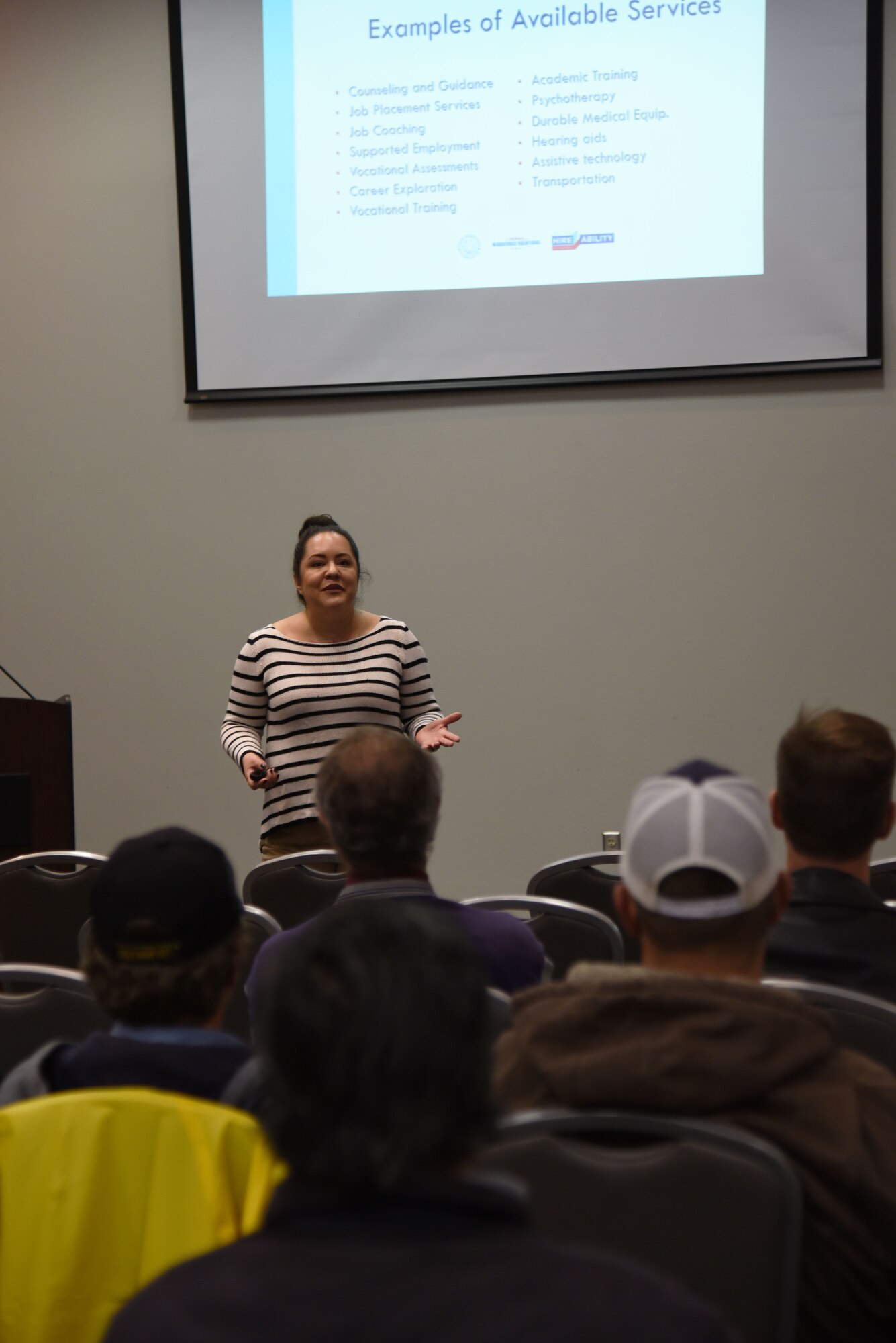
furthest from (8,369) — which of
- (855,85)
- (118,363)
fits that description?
(855,85)

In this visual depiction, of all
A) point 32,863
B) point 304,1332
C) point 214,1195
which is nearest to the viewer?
point 304,1332

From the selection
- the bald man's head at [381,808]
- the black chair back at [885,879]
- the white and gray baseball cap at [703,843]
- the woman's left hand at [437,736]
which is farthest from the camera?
the woman's left hand at [437,736]

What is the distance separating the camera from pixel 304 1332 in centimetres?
68

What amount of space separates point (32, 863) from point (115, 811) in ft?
8.03

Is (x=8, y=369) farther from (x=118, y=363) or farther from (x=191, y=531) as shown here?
(x=191, y=531)

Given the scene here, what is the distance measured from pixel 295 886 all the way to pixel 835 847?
1160mm

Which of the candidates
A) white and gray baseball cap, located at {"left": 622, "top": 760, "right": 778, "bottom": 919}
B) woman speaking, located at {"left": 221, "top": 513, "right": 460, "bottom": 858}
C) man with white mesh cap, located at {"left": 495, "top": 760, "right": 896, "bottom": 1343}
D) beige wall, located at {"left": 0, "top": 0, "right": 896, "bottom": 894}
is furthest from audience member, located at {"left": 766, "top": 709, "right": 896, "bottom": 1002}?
beige wall, located at {"left": 0, "top": 0, "right": 896, "bottom": 894}

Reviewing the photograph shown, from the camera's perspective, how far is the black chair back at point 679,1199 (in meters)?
1.02

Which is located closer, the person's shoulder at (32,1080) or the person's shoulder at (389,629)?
the person's shoulder at (32,1080)

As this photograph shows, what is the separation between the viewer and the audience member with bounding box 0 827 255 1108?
1197 millimetres

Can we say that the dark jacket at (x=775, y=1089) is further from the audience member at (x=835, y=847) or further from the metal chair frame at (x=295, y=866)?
the metal chair frame at (x=295, y=866)

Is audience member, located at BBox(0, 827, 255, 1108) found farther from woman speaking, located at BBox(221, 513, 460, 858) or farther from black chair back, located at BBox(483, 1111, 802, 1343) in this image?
woman speaking, located at BBox(221, 513, 460, 858)

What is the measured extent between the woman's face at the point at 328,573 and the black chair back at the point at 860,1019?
217 cm

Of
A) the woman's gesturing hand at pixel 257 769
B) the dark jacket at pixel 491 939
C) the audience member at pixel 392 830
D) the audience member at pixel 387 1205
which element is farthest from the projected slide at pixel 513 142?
the audience member at pixel 387 1205
